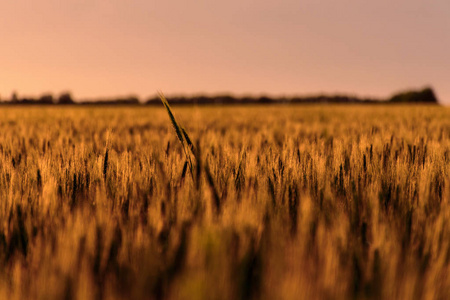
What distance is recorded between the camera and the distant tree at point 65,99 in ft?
119

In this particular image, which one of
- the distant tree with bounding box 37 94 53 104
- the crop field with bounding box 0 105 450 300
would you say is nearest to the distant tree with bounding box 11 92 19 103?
the distant tree with bounding box 37 94 53 104

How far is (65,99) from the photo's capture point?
36.8m

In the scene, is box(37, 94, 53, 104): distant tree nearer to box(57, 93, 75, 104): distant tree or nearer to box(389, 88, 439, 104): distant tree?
box(57, 93, 75, 104): distant tree

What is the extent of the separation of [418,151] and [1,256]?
2076 millimetres

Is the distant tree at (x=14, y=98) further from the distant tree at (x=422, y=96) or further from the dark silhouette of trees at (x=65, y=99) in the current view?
the distant tree at (x=422, y=96)

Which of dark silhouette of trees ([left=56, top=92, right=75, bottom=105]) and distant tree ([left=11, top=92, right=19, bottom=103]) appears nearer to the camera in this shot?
distant tree ([left=11, top=92, right=19, bottom=103])

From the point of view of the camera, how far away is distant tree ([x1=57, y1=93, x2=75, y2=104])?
3616 cm

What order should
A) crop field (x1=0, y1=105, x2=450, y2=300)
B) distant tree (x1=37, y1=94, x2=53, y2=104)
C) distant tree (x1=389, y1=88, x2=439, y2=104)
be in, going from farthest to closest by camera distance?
distant tree (x1=389, y1=88, x2=439, y2=104) < distant tree (x1=37, y1=94, x2=53, y2=104) < crop field (x1=0, y1=105, x2=450, y2=300)

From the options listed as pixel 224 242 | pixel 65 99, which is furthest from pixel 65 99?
pixel 224 242

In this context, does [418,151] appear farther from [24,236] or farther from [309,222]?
[24,236]

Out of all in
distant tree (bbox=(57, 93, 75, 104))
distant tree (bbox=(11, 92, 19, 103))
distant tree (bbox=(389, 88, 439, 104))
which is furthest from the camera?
distant tree (bbox=(389, 88, 439, 104))

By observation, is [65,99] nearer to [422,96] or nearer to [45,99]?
[45,99]

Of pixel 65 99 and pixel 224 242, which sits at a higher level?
pixel 65 99

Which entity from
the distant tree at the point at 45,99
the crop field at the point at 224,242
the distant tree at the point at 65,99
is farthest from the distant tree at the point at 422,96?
the crop field at the point at 224,242
